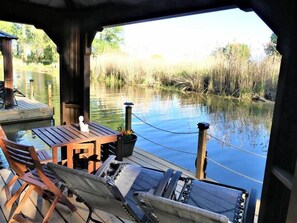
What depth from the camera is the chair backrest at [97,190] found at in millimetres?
1521

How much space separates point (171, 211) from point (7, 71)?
26.1ft

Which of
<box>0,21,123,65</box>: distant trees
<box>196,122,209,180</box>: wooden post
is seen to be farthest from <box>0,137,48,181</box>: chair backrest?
<box>0,21,123,65</box>: distant trees

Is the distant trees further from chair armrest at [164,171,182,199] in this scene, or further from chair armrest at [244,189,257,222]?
chair armrest at [244,189,257,222]

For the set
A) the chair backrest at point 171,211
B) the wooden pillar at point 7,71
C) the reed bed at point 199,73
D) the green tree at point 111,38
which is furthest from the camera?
the green tree at point 111,38

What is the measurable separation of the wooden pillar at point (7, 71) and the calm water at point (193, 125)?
146 cm

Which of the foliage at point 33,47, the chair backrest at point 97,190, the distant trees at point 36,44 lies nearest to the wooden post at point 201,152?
the chair backrest at point 97,190

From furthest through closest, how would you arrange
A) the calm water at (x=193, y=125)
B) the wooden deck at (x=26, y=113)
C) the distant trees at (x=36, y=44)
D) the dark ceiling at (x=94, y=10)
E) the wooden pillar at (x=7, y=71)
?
the distant trees at (x=36, y=44) < the wooden pillar at (x=7, y=71) < the wooden deck at (x=26, y=113) < the calm water at (x=193, y=125) < the dark ceiling at (x=94, y=10)

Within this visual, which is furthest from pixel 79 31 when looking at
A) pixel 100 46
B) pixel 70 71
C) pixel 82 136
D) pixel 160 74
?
pixel 100 46

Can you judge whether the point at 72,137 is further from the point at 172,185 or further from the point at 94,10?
the point at 94,10

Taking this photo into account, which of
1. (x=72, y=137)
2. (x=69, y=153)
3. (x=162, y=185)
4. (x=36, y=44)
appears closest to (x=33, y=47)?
(x=36, y=44)

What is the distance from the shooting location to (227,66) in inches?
364

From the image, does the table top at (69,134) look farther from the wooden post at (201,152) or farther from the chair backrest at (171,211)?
the chair backrest at (171,211)

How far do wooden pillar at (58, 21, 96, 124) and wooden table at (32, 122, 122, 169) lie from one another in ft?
4.22

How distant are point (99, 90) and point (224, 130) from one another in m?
8.18
